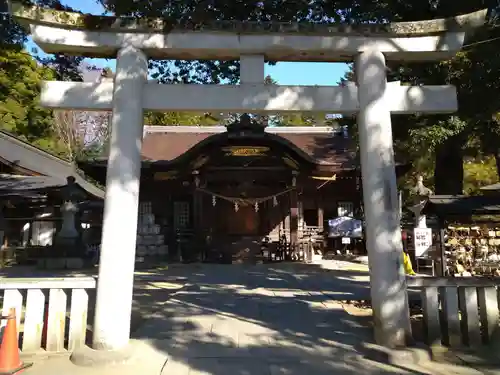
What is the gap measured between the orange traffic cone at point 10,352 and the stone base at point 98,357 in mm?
538

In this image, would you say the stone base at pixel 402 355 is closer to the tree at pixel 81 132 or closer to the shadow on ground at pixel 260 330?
the shadow on ground at pixel 260 330

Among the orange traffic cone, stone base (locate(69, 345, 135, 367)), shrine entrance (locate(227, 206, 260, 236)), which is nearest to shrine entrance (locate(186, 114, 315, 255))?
shrine entrance (locate(227, 206, 260, 236))

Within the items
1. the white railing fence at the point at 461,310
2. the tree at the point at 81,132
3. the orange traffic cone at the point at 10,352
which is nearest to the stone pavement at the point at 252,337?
the orange traffic cone at the point at 10,352

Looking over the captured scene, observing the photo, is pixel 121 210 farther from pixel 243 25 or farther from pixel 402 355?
pixel 402 355

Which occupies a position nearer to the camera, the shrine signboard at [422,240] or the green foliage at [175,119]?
the shrine signboard at [422,240]

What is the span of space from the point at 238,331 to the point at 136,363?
1656 millimetres

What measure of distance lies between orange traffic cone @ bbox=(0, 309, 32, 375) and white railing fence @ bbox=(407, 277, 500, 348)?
15.6 ft

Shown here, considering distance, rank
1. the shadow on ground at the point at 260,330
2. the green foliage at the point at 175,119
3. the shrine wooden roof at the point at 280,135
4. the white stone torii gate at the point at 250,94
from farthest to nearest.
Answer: the green foliage at the point at 175,119 → the shrine wooden roof at the point at 280,135 → the white stone torii gate at the point at 250,94 → the shadow on ground at the point at 260,330

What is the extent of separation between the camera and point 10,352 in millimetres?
4414

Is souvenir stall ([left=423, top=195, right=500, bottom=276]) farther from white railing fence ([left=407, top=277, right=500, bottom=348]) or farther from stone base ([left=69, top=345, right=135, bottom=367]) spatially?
stone base ([left=69, top=345, right=135, bottom=367])

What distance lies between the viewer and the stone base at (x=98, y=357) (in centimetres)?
465

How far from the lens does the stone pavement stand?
4.59 metres

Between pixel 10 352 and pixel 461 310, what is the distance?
5.53 metres

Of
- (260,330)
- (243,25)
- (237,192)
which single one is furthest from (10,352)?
(237,192)
